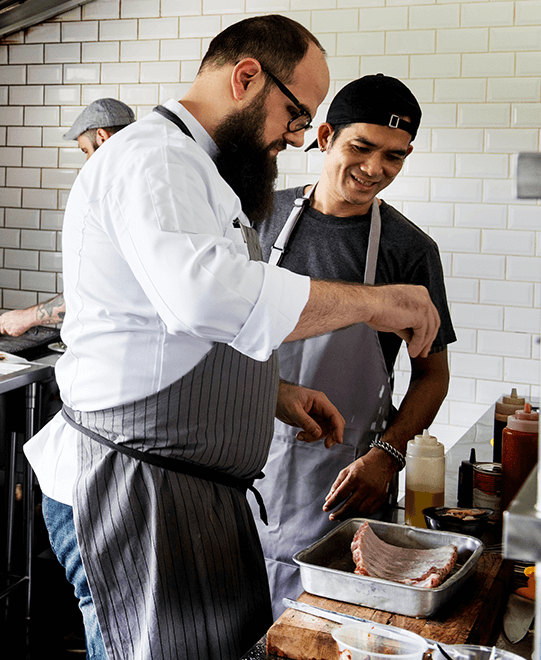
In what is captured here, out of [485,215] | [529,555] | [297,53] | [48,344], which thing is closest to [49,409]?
[48,344]

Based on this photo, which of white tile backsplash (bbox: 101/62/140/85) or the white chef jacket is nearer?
the white chef jacket

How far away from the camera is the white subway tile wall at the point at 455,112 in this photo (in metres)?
3.48

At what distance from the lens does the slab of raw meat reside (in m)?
1.24

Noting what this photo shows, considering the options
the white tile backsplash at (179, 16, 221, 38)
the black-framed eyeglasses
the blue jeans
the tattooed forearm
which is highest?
the white tile backsplash at (179, 16, 221, 38)

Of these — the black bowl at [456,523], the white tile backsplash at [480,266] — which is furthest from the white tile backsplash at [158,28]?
the black bowl at [456,523]

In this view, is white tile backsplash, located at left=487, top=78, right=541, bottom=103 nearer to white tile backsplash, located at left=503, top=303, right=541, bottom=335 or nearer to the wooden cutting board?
white tile backsplash, located at left=503, top=303, right=541, bottom=335

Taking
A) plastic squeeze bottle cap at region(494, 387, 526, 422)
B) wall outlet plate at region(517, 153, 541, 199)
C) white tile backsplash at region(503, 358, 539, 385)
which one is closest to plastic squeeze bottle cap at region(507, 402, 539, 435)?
plastic squeeze bottle cap at region(494, 387, 526, 422)

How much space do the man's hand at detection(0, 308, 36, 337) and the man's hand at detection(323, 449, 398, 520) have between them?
1.94 m

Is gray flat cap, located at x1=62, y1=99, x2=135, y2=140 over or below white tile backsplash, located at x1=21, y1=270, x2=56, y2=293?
over

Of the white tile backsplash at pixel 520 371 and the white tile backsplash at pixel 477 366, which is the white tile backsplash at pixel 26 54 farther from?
the white tile backsplash at pixel 520 371

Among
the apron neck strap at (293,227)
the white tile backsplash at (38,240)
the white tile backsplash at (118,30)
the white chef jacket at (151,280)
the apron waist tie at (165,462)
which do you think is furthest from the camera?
the white tile backsplash at (38,240)

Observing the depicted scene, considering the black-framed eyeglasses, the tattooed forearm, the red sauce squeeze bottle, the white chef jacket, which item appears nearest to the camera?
the white chef jacket

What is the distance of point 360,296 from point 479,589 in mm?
568

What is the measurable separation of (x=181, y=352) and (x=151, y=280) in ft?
0.76
